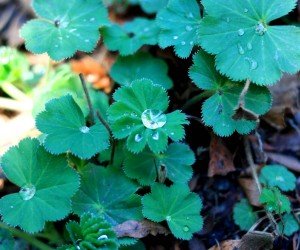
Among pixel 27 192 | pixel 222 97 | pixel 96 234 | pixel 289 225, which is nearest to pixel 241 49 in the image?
pixel 222 97

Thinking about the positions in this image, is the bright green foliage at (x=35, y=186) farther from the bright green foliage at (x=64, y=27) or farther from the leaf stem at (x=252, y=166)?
the leaf stem at (x=252, y=166)

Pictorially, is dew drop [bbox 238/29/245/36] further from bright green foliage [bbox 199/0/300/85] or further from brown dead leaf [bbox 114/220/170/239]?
brown dead leaf [bbox 114/220/170/239]

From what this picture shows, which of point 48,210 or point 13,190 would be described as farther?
point 13,190

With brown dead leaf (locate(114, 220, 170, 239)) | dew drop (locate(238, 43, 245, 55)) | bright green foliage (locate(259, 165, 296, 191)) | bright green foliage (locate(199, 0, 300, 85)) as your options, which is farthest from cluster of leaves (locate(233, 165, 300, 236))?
dew drop (locate(238, 43, 245, 55))

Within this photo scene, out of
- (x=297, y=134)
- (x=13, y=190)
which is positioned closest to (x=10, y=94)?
(x=13, y=190)

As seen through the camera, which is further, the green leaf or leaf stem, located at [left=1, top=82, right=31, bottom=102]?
leaf stem, located at [left=1, top=82, right=31, bottom=102]

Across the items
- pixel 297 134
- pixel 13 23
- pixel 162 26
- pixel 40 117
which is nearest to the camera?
pixel 40 117

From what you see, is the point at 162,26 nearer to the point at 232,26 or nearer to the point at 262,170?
the point at 232,26
